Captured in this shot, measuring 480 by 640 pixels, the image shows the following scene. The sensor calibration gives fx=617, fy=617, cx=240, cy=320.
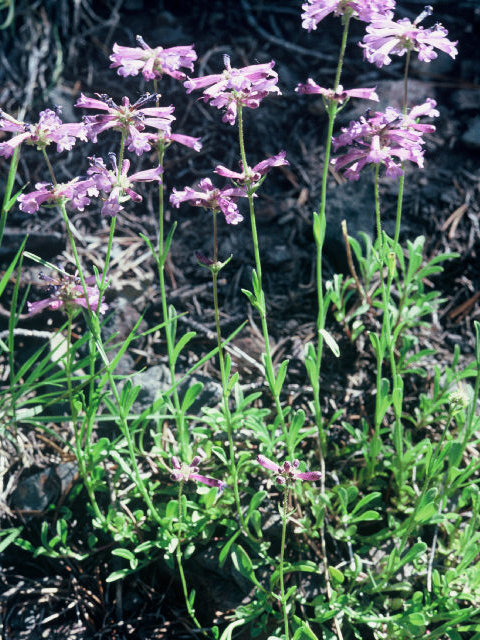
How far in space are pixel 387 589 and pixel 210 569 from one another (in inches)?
28.1

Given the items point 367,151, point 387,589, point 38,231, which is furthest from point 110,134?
point 387,589

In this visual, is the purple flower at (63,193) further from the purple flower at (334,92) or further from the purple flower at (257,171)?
the purple flower at (334,92)

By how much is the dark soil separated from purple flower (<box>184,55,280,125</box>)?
60.0 inches

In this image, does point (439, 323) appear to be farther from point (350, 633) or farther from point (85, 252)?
point (85, 252)

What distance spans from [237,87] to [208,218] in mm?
2037

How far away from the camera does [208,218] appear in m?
3.91

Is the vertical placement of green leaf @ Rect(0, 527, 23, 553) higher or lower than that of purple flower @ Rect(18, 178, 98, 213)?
lower

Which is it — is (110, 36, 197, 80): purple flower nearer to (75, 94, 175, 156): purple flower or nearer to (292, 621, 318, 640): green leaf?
(75, 94, 175, 156): purple flower

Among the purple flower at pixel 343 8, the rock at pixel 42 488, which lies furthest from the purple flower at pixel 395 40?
the rock at pixel 42 488

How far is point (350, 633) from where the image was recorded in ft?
7.93

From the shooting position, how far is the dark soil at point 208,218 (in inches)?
101

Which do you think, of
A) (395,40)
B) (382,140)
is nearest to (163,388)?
(382,140)

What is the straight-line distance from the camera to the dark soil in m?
2.57

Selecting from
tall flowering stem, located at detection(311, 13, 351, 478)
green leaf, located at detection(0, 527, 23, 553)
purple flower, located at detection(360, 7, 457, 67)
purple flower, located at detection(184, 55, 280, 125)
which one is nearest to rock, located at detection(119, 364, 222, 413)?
tall flowering stem, located at detection(311, 13, 351, 478)
